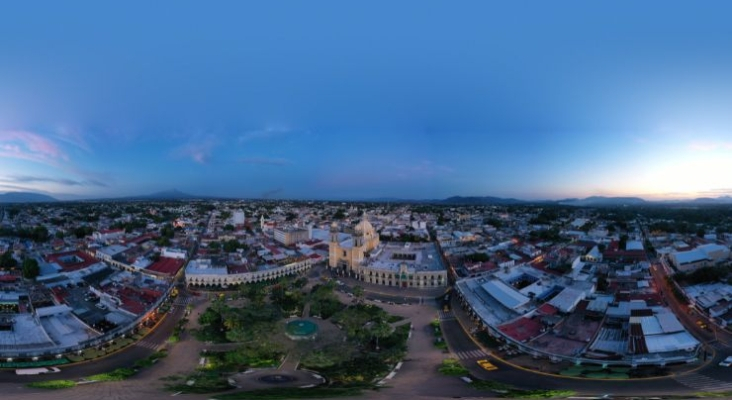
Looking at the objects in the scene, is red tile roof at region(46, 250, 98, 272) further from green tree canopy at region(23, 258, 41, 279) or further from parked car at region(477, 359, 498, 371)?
parked car at region(477, 359, 498, 371)

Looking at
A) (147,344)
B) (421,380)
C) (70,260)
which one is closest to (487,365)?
(421,380)

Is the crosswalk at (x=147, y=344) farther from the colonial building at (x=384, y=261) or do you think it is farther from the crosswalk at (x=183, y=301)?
the colonial building at (x=384, y=261)

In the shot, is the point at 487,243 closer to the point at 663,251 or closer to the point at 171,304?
the point at 663,251

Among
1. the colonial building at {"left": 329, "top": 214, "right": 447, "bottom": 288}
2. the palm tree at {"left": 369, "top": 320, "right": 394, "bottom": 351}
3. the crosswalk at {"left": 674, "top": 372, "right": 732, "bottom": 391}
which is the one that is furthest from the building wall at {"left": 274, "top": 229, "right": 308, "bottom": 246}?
the crosswalk at {"left": 674, "top": 372, "right": 732, "bottom": 391}

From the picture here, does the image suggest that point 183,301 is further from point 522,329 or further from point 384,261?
point 522,329

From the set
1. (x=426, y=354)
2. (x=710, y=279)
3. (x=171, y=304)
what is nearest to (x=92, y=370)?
(x=171, y=304)
